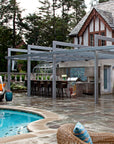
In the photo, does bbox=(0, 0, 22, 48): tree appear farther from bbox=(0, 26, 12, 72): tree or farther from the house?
the house

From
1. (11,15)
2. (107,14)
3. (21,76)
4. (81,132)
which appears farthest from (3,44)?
(81,132)

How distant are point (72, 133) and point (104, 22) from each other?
63.3 feet

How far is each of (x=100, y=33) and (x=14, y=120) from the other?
15.0 m

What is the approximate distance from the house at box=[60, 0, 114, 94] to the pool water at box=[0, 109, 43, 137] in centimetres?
988

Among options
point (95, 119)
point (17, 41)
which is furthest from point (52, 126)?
point (17, 41)

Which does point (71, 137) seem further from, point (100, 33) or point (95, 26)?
point (95, 26)

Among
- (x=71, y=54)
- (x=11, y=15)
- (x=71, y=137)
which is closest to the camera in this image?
(x=71, y=137)

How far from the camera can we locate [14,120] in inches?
361

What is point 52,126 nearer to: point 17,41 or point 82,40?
point 82,40

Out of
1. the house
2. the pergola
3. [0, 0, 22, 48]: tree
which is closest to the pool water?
the pergola

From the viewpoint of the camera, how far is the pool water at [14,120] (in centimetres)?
727

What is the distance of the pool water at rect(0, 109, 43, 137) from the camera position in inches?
286

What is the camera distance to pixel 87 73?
63.7 ft

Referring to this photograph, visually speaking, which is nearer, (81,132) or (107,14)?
(81,132)
